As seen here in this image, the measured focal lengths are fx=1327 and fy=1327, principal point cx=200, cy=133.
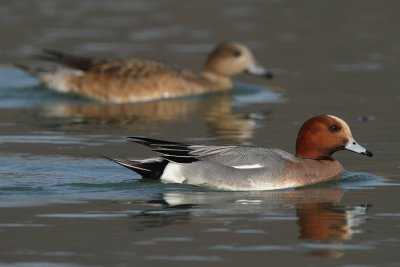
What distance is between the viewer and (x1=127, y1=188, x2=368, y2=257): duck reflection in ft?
28.9

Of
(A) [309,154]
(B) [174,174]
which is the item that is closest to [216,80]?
(A) [309,154]

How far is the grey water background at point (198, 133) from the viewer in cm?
852

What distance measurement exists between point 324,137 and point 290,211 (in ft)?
5.24

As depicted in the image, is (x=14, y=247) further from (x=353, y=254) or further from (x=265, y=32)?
(x=265, y=32)

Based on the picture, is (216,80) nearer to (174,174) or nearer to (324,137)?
(324,137)

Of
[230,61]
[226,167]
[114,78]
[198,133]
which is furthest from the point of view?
[230,61]

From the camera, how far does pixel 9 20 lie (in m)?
23.2

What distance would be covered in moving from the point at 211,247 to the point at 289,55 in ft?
40.4

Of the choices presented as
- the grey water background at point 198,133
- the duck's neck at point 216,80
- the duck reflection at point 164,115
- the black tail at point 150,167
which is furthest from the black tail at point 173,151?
the duck's neck at point 216,80

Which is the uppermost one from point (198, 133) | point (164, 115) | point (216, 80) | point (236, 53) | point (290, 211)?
point (236, 53)

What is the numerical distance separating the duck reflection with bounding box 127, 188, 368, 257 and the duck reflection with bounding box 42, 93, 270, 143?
116 inches

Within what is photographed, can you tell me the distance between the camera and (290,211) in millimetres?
9773

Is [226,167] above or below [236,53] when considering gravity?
below

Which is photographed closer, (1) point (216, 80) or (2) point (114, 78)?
(2) point (114, 78)
